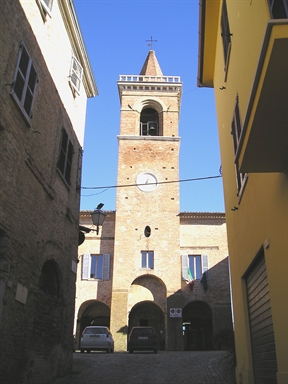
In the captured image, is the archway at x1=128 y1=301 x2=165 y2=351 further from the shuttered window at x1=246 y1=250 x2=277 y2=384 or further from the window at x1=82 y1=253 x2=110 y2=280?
the shuttered window at x1=246 y1=250 x2=277 y2=384

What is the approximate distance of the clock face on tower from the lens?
2712 cm

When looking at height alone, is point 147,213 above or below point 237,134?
above

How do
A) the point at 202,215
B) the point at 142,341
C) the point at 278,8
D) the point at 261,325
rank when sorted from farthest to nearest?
the point at 202,215 → the point at 142,341 → the point at 261,325 → the point at 278,8

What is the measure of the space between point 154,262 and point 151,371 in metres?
13.4

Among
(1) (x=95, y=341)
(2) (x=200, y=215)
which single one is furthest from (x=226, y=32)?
(2) (x=200, y=215)

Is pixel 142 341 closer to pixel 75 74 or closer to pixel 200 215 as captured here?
pixel 75 74

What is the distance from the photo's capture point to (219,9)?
32.6 feet

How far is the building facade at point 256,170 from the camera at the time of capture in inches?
166

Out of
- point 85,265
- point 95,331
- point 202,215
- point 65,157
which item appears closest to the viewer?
point 65,157

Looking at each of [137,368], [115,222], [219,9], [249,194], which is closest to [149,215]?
[115,222]

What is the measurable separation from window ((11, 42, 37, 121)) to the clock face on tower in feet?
60.6

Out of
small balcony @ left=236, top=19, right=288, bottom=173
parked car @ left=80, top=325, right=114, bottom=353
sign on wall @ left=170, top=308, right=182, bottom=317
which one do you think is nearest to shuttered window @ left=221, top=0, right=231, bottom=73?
small balcony @ left=236, top=19, right=288, bottom=173

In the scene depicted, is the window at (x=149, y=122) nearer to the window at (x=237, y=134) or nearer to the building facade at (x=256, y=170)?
the building facade at (x=256, y=170)

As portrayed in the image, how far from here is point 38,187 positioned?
29.2ft
